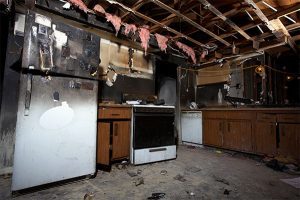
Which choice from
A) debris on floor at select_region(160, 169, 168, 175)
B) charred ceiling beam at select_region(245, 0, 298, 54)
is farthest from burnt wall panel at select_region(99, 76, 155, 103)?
charred ceiling beam at select_region(245, 0, 298, 54)

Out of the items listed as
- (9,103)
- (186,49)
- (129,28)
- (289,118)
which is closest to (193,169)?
(289,118)

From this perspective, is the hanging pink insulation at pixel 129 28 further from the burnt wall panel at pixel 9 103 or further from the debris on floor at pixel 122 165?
the debris on floor at pixel 122 165

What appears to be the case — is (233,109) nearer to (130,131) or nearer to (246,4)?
(246,4)

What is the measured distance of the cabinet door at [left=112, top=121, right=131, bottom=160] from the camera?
3.10 metres

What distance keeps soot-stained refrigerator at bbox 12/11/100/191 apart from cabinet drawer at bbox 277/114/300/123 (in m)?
3.33

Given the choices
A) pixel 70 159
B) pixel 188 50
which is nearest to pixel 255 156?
pixel 188 50

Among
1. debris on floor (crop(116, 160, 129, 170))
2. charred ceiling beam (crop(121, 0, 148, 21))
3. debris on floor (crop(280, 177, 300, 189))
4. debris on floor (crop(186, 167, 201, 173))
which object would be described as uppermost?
charred ceiling beam (crop(121, 0, 148, 21))

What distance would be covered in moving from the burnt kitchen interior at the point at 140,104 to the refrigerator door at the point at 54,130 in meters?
0.01

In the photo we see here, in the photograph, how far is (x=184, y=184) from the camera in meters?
2.41

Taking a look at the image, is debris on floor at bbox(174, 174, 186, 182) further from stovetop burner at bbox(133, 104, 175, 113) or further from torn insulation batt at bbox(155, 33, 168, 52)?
torn insulation batt at bbox(155, 33, 168, 52)

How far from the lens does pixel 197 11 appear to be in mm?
3471

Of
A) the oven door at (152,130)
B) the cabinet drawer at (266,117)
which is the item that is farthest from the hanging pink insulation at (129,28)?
the cabinet drawer at (266,117)

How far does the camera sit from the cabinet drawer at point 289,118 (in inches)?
130

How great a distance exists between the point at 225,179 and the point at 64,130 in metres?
2.25
